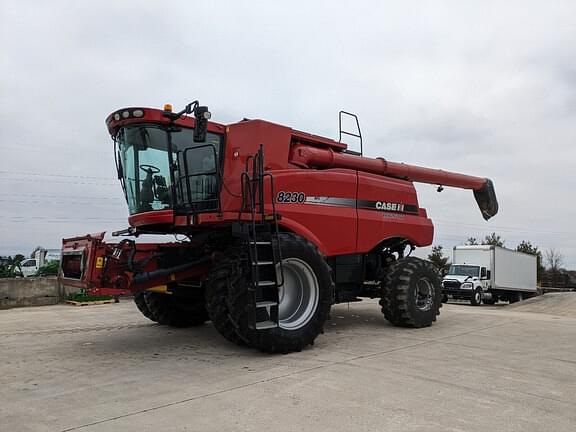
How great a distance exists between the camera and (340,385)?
4891mm

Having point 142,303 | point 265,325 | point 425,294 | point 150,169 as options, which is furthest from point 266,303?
point 425,294

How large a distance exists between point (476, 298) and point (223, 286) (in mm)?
19472

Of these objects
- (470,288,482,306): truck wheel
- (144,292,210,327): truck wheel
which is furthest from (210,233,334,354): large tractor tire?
(470,288,482,306): truck wheel

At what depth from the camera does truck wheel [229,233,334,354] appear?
6.37 m

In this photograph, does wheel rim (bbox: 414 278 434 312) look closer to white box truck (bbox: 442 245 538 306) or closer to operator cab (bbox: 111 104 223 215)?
operator cab (bbox: 111 104 223 215)

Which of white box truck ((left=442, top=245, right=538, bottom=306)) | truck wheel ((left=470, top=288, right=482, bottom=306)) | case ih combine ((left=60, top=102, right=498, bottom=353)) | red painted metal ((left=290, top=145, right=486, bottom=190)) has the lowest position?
truck wheel ((left=470, top=288, right=482, bottom=306))

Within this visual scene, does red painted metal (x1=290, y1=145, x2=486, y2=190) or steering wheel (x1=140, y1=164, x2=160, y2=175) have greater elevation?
red painted metal (x1=290, y1=145, x2=486, y2=190)

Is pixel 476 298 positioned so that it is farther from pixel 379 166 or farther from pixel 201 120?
pixel 201 120

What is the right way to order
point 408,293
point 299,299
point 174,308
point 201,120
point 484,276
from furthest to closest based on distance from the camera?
1. point 484,276
2. point 174,308
3. point 408,293
4. point 299,299
5. point 201,120

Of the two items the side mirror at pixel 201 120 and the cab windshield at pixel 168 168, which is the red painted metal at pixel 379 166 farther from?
the side mirror at pixel 201 120

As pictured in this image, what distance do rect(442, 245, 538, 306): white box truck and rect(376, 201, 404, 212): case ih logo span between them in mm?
15144

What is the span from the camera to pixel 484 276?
78.3ft

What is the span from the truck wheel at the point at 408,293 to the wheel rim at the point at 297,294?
2.20 metres

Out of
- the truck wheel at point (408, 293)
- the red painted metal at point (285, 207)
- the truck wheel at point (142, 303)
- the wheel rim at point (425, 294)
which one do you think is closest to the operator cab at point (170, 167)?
the red painted metal at point (285, 207)
